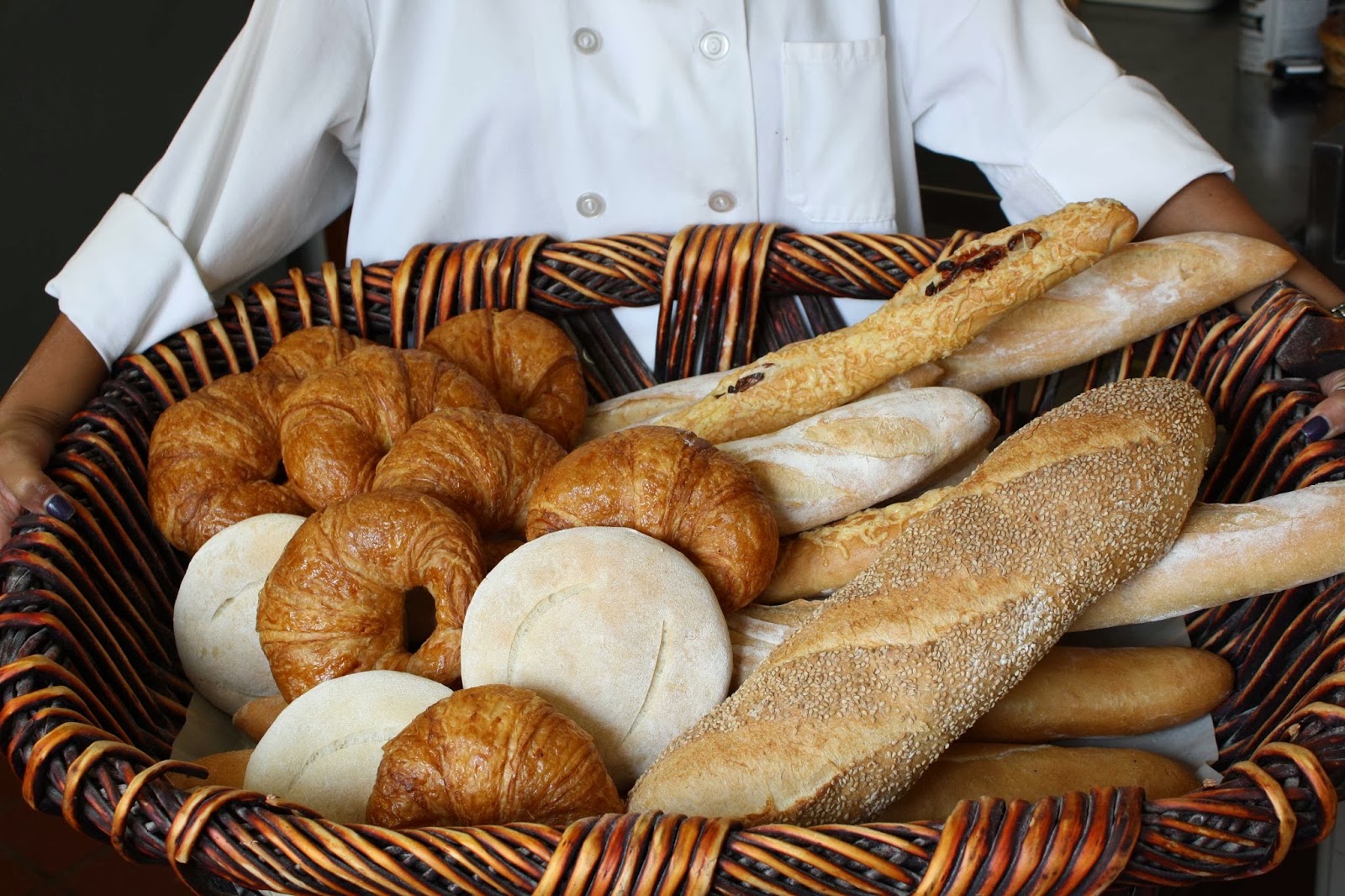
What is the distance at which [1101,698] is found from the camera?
1042 millimetres

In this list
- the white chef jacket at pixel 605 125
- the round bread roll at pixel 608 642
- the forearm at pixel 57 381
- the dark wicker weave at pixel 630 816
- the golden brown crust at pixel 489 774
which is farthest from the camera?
the white chef jacket at pixel 605 125

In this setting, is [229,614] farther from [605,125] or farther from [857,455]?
[605,125]

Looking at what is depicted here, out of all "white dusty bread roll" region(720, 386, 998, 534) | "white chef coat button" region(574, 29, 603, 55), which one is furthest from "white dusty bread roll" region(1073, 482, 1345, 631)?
"white chef coat button" region(574, 29, 603, 55)

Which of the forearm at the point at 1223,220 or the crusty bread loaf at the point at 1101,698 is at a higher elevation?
the forearm at the point at 1223,220

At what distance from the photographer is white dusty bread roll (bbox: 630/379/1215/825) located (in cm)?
85

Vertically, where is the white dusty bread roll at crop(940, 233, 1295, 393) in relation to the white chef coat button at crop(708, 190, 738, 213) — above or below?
below

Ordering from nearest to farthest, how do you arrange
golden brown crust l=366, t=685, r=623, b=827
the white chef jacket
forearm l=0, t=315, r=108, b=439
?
golden brown crust l=366, t=685, r=623, b=827, forearm l=0, t=315, r=108, b=439, the white chef jacket

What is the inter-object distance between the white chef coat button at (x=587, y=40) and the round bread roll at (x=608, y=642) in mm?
795

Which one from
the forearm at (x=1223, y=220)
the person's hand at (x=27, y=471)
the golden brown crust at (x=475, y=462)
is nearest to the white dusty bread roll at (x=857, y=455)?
the golden brown crust at (x=475, y=462)

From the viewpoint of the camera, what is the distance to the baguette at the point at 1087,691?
103 centimetres

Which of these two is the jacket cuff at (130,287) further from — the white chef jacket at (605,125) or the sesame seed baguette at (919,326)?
the sesame seed baguette at (919,326)

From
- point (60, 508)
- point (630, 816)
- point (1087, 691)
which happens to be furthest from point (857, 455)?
point (60, 508)

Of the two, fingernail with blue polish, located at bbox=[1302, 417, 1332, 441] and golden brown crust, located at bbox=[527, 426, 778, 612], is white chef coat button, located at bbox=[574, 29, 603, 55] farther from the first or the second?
fingernail with blue polish, located at bbox=[1302, 417, 1332, 441]

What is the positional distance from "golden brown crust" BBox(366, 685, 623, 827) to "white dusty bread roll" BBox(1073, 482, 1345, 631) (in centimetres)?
49
